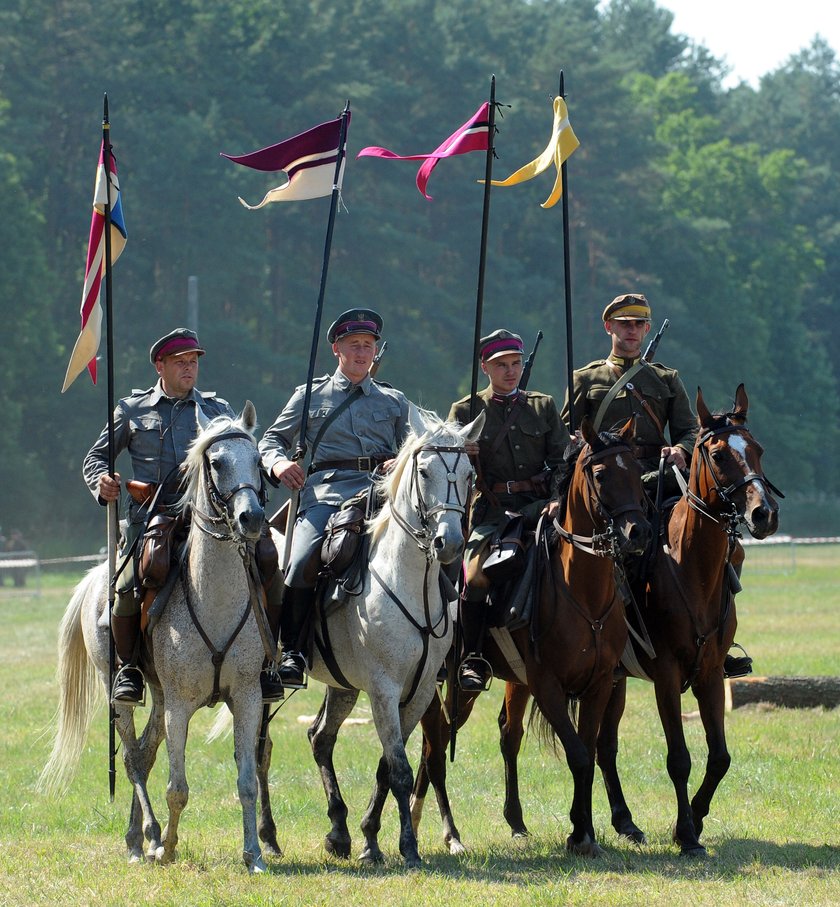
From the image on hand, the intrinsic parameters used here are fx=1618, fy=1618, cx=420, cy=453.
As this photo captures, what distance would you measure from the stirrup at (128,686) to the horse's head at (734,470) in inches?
148

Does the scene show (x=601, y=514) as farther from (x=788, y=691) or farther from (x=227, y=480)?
(x=788, y=691)

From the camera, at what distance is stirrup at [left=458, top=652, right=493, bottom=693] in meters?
10.7

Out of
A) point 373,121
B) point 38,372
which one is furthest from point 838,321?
point 38,372

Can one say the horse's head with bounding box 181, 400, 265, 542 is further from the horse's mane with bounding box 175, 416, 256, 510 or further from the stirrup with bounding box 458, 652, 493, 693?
the stirrup with bounding box 458, 652, 493, 693

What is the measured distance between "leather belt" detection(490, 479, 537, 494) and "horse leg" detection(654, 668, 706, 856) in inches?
62.4

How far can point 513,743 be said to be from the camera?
11492 mm

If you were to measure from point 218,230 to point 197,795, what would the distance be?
145 ft

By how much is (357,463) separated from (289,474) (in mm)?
734

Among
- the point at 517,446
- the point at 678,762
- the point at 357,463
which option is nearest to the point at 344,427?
the point at 357,463

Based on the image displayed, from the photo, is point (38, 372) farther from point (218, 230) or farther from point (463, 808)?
point (463, 808)

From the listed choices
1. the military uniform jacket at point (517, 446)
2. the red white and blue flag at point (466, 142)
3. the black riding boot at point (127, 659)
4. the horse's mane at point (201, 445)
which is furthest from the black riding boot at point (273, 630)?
the red white and blue flag at point (466, 142)

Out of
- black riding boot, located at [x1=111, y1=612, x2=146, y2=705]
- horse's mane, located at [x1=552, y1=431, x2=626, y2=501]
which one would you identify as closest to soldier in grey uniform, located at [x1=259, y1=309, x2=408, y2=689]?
black riding boot, located at [x1=111, y1=612, x2=146, y2=705]

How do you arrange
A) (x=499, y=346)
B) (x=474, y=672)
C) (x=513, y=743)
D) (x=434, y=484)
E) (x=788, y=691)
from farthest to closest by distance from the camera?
(x=788, y=691)
(x=513, y=743)
(x=499, y=346)
(x=474, y=672)
(x=434, y=484)

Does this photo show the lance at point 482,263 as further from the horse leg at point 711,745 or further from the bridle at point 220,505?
the horse leg at point 711,745
